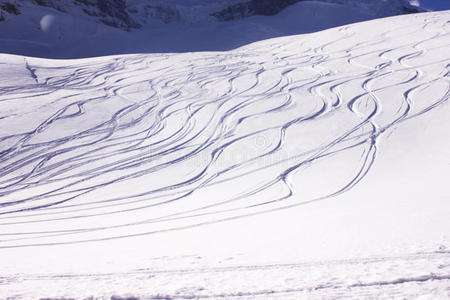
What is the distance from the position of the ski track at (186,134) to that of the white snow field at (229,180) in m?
0.04

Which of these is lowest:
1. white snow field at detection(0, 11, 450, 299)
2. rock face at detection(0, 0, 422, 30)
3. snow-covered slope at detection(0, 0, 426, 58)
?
white snow field at detection(0, 11, 450, 299)

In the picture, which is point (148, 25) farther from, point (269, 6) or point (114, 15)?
point (269, 6)

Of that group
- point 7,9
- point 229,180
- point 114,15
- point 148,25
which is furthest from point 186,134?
point 148,25

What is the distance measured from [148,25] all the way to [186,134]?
98.1 ft

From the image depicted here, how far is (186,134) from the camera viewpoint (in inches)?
306

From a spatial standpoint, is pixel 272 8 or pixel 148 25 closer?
pixel 148 25

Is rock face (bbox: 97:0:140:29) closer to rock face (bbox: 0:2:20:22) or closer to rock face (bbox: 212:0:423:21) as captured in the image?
rock face (bbox: 0:2:20:22)

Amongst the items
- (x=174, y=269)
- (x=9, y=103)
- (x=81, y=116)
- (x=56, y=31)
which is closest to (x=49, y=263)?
(x=174, y=269)

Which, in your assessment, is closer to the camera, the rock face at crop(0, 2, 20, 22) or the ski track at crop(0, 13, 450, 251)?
the ski track at crop(0, 13, 450, 251)

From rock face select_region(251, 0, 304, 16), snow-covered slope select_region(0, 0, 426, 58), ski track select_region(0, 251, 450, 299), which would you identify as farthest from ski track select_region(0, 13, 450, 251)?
rock face select_region(251, 0, 304, 16)

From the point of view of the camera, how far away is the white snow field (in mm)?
2490

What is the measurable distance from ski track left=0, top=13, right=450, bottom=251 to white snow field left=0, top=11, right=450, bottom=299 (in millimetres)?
44

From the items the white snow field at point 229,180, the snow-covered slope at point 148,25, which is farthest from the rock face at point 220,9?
the white snow field at point 229,180

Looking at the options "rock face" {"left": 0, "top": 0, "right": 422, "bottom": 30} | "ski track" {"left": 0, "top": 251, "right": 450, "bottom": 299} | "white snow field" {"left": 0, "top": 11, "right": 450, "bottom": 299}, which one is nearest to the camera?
"ski track" {"left": 0, "top": 251, "right": 450, "bottom": 299}
